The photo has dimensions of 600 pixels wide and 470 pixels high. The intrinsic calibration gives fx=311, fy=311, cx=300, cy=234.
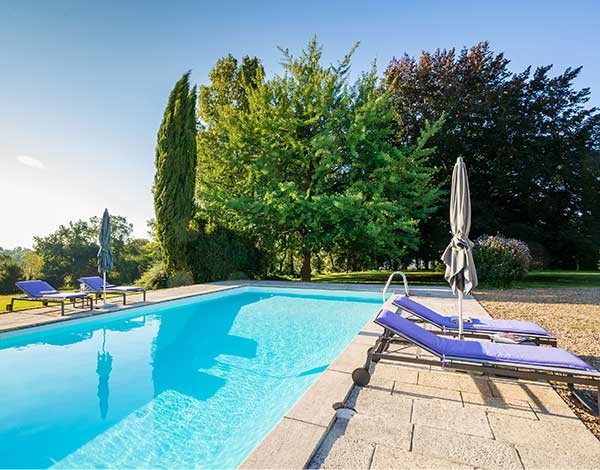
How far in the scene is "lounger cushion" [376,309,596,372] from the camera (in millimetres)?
2854

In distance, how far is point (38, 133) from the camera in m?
11.5

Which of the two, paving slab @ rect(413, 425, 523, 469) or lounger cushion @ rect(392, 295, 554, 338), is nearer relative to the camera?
paving slab @ rect(413, 425, 523, 469)

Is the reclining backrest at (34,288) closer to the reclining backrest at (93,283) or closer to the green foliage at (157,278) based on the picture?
the reclining backrest at (93,283)

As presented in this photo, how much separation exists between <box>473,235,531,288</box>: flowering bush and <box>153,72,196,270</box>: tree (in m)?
12.1

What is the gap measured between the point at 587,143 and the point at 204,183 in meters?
18.6

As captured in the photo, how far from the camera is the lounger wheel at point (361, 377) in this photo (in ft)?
10.7

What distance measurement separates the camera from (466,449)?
7.43 ft

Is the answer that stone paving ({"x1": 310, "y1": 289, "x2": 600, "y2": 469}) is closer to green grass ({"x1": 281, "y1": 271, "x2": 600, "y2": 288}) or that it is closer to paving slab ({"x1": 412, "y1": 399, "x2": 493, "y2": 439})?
paving slab ({"x1": 412, "y1": 399, "x2": 493, "y2": 439})

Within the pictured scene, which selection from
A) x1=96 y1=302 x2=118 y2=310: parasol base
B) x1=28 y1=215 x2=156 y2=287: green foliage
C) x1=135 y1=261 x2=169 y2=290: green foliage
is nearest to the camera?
x1=96 y1=302 x2=118 y2=310: parasol base

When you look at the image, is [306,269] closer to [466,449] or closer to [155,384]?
[155,384]

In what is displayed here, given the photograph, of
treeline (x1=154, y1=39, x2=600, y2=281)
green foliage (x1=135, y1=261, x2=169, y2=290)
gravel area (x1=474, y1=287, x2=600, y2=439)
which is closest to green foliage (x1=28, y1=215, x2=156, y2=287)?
green foliage (x1=135, y1=261, x2=169, y2=290)

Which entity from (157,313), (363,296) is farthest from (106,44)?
(363,296)

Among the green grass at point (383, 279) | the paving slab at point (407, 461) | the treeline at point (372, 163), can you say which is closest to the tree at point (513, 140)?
the treeline at point (372, 163)

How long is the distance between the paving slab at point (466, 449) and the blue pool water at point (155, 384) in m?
1.61
